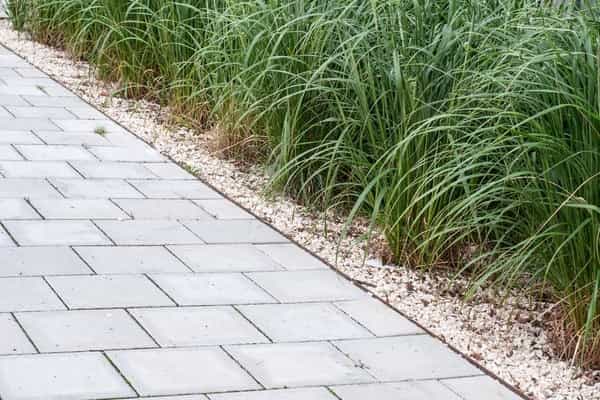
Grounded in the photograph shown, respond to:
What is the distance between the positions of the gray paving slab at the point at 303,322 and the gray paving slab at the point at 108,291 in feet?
1.22

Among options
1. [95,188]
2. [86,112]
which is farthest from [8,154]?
[86,112]

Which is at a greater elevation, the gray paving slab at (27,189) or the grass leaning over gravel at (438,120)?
the grass leaning over gravel at (438,120)

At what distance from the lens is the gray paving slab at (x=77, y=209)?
5129 millimetres

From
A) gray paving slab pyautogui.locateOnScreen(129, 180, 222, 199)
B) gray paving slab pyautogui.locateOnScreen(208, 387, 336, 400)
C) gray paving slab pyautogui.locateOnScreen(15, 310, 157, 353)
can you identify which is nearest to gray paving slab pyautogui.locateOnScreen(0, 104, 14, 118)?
gray paving slab pyautogui.locateOnScreen(129, 180, 222, 199)

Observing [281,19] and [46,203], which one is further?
[281,19]

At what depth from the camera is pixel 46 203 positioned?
17.3 feet

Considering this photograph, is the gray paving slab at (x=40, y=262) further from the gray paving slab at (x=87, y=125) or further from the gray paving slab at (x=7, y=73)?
the gray paving slab at (x=7, y=73)

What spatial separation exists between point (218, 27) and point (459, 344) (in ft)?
10.1

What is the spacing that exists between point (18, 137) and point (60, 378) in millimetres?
3389

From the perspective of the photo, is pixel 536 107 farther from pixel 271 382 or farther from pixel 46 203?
pixel 46 203

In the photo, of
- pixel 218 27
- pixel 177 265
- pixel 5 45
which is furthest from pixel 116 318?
pixel 5 45

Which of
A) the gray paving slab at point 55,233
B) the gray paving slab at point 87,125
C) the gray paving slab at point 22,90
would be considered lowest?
the gray paving slab at point 55,233

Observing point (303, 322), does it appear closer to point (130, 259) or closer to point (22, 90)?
point (130, 259)

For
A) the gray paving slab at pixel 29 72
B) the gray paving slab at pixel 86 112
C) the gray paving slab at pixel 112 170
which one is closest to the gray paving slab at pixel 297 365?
the gray paving slab at pixel 112 170
